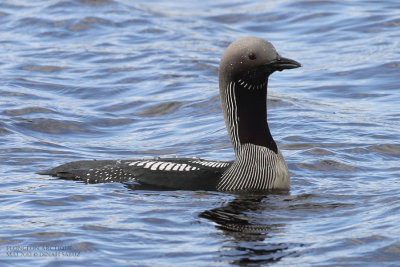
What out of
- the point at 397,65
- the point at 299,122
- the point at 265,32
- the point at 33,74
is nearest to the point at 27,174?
the point at 299,122

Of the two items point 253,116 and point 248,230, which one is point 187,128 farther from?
point 248,230

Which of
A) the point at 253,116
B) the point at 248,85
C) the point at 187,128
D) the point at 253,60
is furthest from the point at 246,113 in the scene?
the point at 187,128

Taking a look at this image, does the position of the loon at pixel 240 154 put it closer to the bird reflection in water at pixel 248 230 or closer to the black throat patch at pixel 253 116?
the black throat patch at pixel 253 116

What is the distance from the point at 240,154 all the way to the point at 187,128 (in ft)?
9.29

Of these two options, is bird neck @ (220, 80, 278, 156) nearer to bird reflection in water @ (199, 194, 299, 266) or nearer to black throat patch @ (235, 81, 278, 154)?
black throat patch @ (235, 81, 278, 154)

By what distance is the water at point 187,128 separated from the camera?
6.71 m

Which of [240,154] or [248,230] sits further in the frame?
[240,154]

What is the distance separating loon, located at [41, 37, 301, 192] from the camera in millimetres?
7832

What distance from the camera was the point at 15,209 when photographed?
764 centimetres

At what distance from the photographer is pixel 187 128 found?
1089 centimetres

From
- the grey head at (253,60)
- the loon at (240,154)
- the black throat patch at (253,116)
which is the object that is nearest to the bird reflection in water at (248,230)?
the loon at (240,154)

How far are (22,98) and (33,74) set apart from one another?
1538 millimetres

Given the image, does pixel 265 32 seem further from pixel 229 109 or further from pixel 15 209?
pixel 15 209

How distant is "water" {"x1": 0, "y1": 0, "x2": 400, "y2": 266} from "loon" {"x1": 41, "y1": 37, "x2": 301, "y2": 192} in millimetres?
118
